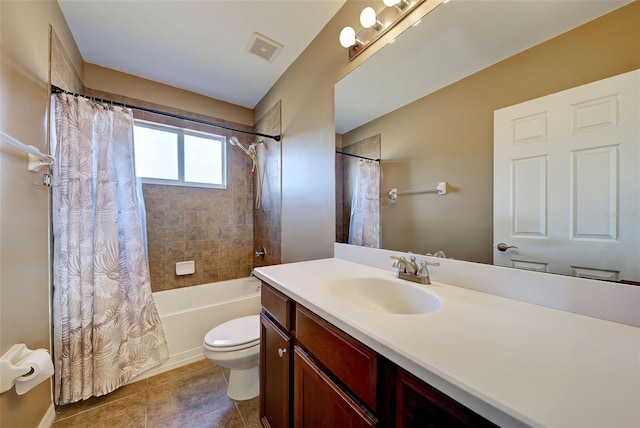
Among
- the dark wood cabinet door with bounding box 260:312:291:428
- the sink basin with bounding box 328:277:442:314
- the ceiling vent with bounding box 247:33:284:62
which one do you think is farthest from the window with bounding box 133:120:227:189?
the sink basin with bounding box 328:277:442:314

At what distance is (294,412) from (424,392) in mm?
688

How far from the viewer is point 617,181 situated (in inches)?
24.2

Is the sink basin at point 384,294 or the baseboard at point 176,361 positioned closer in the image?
the sink basin at point 384,294

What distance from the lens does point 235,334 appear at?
155 centimetres

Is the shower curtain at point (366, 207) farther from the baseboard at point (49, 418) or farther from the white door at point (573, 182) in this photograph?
the baseboard at point (49, 418)

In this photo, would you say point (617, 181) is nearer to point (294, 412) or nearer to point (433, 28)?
point (433, 28)

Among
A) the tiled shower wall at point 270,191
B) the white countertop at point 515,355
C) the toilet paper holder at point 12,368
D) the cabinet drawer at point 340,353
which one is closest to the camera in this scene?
the white countertop at point 515,355

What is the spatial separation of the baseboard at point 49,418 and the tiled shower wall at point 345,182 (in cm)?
188

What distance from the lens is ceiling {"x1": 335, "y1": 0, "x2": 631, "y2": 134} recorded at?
720mm

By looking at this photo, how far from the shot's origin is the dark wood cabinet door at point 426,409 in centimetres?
41

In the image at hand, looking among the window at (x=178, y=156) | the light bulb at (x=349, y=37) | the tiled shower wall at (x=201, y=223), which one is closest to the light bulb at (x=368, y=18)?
the light bulb at (x=349, y=37)

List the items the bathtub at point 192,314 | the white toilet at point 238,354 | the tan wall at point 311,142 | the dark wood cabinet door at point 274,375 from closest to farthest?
the dark wood cabinet door at point 274,375
the white toilet at point 238,354
the tan wall at point 311,142
the bathtub at point 192,314

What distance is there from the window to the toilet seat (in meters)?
1.60

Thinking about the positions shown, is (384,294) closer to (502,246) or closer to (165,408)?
(502,246)
